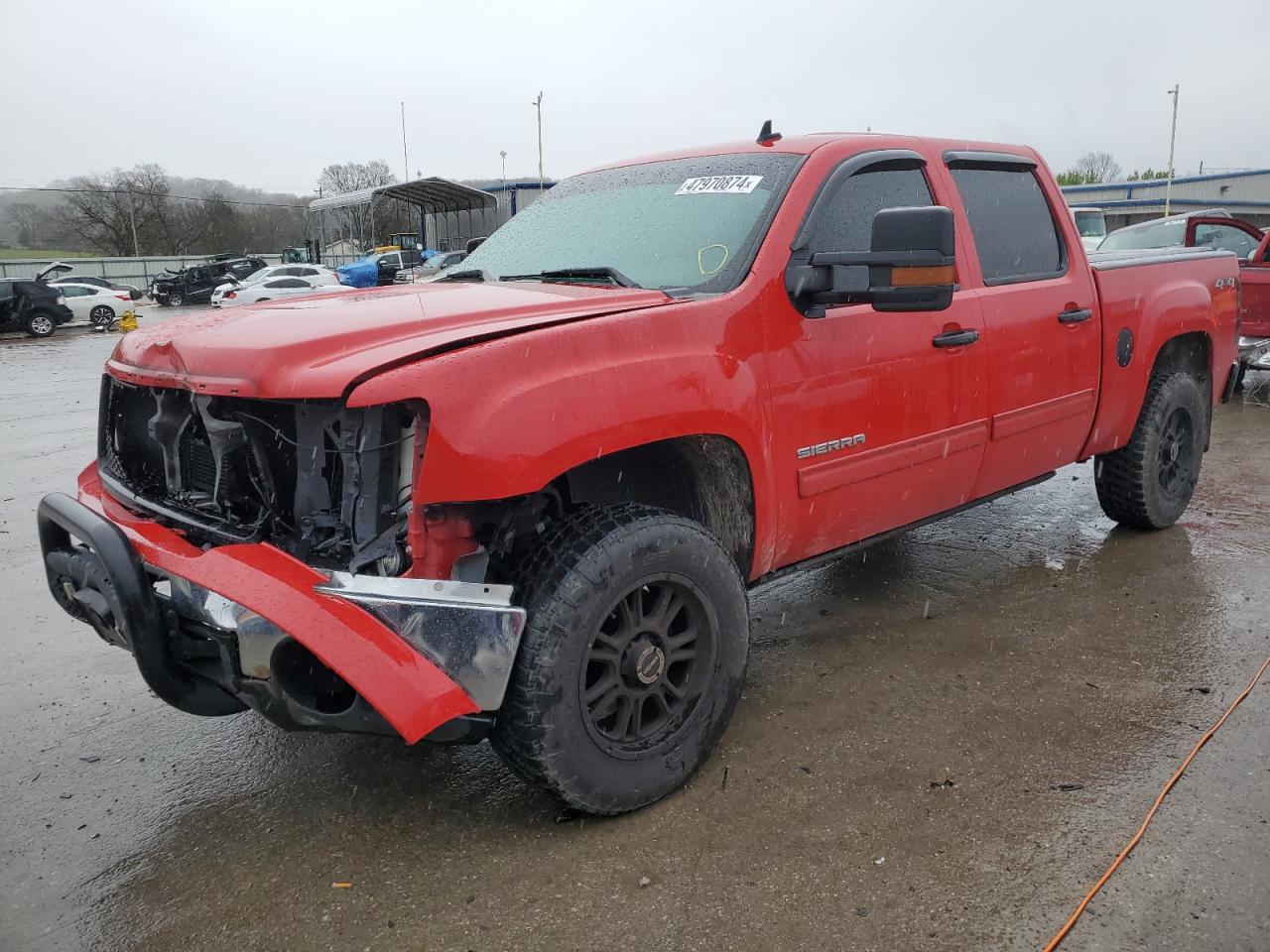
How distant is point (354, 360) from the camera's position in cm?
225

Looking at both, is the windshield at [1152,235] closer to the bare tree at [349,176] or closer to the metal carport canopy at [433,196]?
the metal carport canopy at [433,196]

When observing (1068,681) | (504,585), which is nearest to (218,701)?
(504,585)

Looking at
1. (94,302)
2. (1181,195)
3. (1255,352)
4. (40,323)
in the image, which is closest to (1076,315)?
(1255,352)

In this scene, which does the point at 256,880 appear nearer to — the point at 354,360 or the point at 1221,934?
the point at 354,360

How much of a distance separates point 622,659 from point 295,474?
981 millimetres

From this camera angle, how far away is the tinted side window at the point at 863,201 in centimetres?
320

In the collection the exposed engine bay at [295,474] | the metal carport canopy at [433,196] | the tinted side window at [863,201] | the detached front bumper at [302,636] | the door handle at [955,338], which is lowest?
the detached front bumper at [302,636]

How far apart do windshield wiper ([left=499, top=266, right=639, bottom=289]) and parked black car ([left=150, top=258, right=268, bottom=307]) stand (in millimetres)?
34673

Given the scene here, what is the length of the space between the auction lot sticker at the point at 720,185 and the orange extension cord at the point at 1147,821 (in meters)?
2.22

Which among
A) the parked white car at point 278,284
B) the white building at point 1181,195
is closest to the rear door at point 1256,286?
the parked white car at point 278,284

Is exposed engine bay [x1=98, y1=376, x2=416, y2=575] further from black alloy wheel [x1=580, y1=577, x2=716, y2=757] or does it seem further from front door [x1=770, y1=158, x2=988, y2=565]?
front door [x1=770, y1=158, x2=988, y2=565]

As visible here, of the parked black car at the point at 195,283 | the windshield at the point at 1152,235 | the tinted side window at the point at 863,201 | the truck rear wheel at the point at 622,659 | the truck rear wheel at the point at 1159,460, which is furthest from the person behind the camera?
the parked black car at the point at 195,283

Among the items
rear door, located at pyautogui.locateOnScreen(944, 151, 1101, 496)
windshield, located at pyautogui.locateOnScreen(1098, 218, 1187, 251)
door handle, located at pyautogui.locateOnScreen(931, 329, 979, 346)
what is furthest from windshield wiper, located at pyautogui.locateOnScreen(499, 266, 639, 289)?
windshield, located at pyautogui.locateOnScreen(1098, 218, 1187, 251)

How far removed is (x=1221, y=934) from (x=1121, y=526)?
11.6 ft
